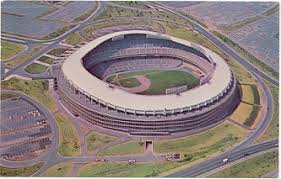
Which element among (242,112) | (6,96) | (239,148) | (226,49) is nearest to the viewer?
(239,148)

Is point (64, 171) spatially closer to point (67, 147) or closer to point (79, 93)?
point (67, 147)

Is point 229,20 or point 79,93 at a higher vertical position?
point 229,20

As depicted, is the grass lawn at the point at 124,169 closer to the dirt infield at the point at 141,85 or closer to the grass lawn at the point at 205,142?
the grass lawn at the point at 205,142

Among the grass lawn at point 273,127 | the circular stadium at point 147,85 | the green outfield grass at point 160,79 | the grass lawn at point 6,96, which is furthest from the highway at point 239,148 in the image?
the green outfield grass at point 160,79

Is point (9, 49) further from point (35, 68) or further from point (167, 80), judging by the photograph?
point (167, 80)

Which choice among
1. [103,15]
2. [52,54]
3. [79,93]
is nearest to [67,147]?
[79,93]

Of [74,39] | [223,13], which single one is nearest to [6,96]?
[74,39]

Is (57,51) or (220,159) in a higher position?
(57,51)
